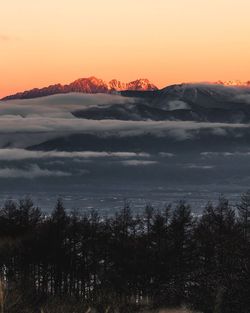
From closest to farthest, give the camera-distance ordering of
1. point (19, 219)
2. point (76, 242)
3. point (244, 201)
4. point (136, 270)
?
point (136, 270) < point (76, 242) < point (244, 201) < point (19, 219)

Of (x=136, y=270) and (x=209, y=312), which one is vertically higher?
(x=209, y=312)

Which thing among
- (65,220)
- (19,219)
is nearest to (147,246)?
(65,220)

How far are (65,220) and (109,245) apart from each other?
50.5 feet

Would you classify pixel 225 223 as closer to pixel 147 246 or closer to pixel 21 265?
pixel 147 246

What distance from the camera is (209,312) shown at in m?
→ 22.3

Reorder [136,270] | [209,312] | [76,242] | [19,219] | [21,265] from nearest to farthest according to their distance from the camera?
[209,312], [136,270], [21,265], [76,242], [19,219]

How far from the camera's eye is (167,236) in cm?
7825

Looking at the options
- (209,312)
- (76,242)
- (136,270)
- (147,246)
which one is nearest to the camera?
(209,312)

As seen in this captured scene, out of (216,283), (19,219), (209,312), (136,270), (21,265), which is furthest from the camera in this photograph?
(19,219)

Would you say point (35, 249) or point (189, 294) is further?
point (35, 249)

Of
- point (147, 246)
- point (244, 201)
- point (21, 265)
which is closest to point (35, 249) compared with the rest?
point (21, 265)

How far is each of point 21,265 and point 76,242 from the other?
29.3ft

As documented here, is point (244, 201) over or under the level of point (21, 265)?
over

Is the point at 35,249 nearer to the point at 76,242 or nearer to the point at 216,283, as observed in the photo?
the point at 76,242
